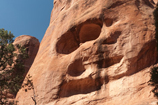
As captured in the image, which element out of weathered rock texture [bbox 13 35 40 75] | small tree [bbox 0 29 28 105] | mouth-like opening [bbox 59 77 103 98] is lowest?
mouth-like opening [bbox 59 77 103 98]

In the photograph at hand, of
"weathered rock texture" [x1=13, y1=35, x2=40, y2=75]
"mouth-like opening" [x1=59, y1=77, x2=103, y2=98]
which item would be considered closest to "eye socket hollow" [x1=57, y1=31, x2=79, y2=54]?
"mouth-like opening" [x1=59, y1=77, x2=103, y2=98]

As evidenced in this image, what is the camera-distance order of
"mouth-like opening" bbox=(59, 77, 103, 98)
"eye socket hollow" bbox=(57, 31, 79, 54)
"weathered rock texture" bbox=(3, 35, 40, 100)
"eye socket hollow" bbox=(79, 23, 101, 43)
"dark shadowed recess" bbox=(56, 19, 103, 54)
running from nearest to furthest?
1. "mouth-like opening" bbox=(59, 77, 103, 98)
2. "eye socket hollow" bbox=(79, 23, 101, 43)
3. "dark shadowed recess" bbox=(56, 19, 103, 54)
4. "eye socket hollow" bbox=(57, 31, 79, 54)
5. "weathered rock texture" bbox=(3, 35, 40, 100)

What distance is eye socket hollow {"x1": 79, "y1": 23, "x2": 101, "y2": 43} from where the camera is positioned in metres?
16.1

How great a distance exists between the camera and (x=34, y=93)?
14875 millimetres

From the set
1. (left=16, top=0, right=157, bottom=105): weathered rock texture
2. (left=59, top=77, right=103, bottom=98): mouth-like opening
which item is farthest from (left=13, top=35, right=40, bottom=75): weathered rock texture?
(left=59, top=77, right=103, bottom=98): mouth-like opening

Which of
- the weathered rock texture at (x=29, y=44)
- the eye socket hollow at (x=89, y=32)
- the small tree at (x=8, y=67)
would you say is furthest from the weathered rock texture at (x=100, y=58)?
the weathered rock texture at (x=29, y=44)

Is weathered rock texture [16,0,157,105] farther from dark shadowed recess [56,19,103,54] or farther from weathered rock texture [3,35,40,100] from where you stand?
weathered rock texture [3,35,40,100]

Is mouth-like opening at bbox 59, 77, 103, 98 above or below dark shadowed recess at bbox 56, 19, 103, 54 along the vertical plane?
below

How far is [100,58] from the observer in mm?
13852

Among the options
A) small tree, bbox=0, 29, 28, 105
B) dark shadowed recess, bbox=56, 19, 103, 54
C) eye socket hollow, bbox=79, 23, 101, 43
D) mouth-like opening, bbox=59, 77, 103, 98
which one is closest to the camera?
small tree, bbox=0, 29, 28, 105

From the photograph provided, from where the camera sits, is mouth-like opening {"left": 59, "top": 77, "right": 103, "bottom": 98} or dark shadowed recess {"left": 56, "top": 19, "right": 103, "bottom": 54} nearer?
mouth-like opening {"left": 59, "top": 77, "right": 103, "bottom": 98}

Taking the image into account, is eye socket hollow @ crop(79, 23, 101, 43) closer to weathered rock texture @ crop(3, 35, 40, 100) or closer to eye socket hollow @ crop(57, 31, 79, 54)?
eye socket hollow @ crop(57, 31, 79, 54)

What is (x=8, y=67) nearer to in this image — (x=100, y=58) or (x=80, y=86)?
(x=80, y=86)

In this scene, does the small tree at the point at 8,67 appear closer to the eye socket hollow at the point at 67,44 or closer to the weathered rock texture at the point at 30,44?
the eye socket hollow at the point at 67,44
